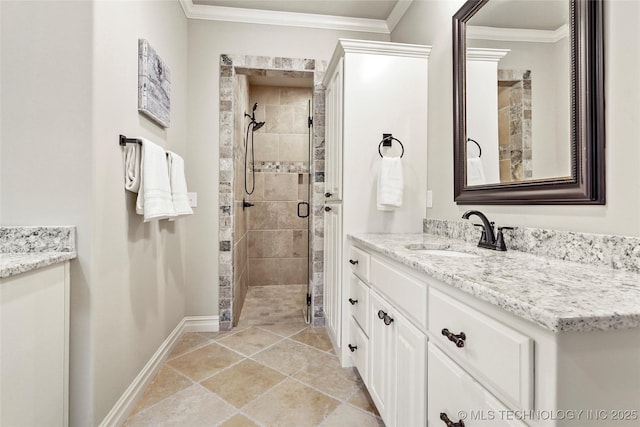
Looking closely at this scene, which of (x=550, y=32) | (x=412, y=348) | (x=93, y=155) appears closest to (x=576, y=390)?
(x=412, y=348)

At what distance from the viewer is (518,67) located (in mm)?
1351

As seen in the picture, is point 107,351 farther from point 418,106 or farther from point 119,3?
point 418,106

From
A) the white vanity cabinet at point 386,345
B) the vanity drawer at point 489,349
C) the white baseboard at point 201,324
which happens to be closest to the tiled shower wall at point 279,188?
the white baseboard at point 201,324

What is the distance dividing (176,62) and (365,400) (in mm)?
2525

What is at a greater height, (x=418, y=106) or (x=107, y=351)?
(x=418, y=106)

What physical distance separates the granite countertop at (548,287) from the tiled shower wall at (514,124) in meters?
0.39

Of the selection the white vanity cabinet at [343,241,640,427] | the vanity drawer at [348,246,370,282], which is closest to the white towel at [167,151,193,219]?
the vanity drawer at [348,246,370,282]

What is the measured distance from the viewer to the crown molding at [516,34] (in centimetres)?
115

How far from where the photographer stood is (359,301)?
1783mm

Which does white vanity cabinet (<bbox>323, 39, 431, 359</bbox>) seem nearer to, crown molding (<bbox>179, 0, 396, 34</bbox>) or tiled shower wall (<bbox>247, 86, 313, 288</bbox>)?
crown molding (<bbox>179, 0, 396, 34</bbox>)

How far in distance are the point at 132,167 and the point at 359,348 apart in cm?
150

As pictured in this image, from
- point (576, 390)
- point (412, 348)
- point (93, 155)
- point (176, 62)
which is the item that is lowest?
point (412, 348)

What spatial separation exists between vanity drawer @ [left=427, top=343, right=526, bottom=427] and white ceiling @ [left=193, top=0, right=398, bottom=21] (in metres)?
2.56

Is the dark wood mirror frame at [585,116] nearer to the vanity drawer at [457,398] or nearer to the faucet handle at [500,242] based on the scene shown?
the faucet handle at [500,242]
